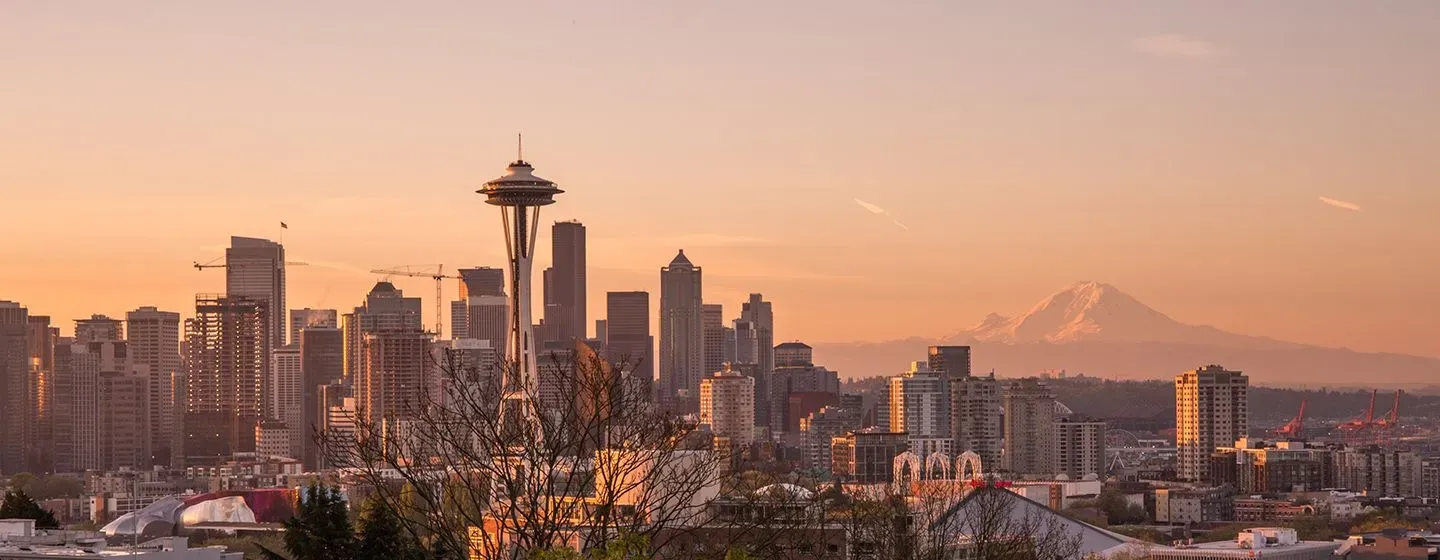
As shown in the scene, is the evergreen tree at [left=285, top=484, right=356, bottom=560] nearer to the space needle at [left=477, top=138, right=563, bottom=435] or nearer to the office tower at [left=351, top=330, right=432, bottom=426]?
the space needle at [left=477, top=138, right=563, bottom=435]

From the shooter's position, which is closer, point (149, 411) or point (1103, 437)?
point (1103, 437)

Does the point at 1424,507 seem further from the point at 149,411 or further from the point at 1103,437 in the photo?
the point at 149,411

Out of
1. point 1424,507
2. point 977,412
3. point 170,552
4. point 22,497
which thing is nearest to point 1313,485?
point 1424,507

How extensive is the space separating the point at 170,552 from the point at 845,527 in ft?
31.6

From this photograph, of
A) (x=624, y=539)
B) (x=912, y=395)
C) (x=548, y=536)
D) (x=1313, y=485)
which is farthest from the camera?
(x=912, y=395)

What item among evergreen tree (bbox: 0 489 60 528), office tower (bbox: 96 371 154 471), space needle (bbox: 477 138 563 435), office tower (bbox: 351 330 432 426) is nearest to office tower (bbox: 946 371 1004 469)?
office tower (bbox: 351 330 432 426)

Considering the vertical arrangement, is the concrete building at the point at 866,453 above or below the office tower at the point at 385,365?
below

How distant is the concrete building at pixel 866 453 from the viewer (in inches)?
5886

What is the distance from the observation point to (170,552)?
121 ft

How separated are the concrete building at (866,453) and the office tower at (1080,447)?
17.0m

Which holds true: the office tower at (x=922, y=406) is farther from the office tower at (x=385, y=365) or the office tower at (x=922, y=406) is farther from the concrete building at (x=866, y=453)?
the office tower at (x=385, y=365)

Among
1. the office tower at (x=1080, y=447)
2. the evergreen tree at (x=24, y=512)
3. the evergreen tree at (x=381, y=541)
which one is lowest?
the office tower at (x=1080, y=447)

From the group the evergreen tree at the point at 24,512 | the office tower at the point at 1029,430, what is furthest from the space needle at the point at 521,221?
the office tower at the point at 1029,430

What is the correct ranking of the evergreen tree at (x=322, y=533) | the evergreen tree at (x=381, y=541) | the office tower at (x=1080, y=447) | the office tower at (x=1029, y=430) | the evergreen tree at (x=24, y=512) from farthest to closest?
1. the office tower at (x=1029, y=430)
2. the office tower at (x=1080, y=447)
3. the evergreen tree at (x=24, y=512)
4. the evergreen tree at (x=322, y=533)
5. the evergreen tree at (x=381, y=541)
